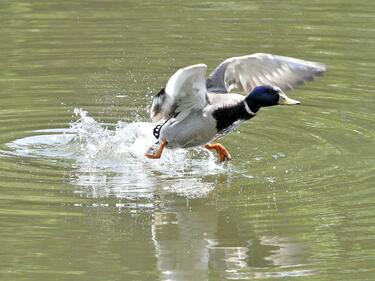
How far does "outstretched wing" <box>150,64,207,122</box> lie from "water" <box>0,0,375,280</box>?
58 centimetres

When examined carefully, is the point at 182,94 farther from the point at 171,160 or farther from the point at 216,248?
the point at 216,248

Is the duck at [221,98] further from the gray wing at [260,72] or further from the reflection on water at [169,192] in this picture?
the reflection on water at [169,192]

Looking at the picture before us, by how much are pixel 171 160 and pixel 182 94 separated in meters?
0.94

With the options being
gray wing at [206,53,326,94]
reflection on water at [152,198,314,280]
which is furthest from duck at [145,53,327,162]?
reflection on water at [152,198,314,280]

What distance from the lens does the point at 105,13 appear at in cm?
1925

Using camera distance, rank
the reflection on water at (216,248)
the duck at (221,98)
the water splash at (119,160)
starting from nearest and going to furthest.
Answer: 1. the reflection on water at (216,248)
2. the water splash at (119,160)
3. the duck at (221,98)

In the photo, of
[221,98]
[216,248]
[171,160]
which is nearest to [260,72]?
[221,98]

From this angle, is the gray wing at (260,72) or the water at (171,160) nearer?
the water at (171,160)

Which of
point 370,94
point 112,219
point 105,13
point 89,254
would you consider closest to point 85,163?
point 112,219

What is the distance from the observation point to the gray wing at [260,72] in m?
11.2

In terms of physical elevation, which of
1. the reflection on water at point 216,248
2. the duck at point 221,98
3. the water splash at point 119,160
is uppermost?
the duck at point 221,98

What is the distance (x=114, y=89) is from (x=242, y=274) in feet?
21.6

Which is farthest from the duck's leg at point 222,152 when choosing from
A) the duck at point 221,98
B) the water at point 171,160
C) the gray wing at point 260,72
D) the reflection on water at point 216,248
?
the reflection on water at point 216,248

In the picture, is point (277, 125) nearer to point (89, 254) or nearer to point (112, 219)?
point (112, 219)
